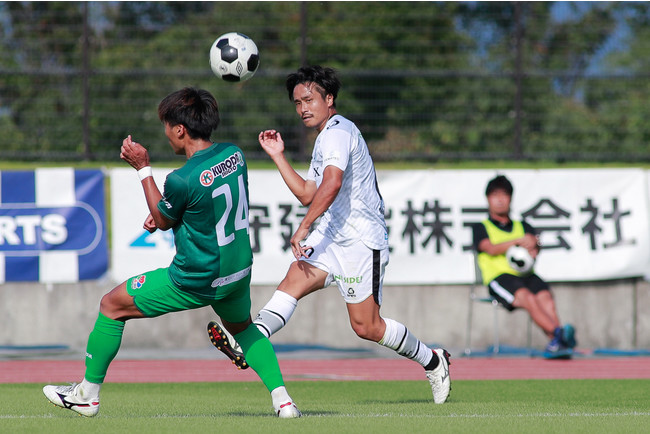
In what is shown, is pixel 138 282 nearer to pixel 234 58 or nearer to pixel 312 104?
pixel 312 104

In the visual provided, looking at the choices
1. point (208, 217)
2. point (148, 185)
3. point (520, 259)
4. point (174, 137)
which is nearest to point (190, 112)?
point (174, 137)

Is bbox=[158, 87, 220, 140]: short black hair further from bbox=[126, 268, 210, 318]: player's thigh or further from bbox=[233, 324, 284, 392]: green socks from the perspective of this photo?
bbox=[233, 324, 284, 392]: green socks

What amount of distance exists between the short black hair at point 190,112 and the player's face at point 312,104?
4.52 ft

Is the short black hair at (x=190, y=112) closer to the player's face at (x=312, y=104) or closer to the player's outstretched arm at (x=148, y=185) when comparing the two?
the player's outstretched arm at (x=148, y=185)

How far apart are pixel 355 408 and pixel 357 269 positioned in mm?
951

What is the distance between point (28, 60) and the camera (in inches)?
574

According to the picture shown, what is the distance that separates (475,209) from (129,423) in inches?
309

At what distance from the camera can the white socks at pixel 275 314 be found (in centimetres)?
705

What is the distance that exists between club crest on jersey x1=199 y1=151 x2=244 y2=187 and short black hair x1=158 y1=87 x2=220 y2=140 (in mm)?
192

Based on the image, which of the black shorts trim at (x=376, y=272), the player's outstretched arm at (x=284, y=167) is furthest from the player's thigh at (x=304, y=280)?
the player's outstretched arm at (x=284, y=167)

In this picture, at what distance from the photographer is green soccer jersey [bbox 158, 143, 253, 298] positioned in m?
5.85

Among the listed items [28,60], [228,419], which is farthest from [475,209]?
[228,419]

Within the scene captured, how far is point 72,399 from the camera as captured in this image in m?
6.12

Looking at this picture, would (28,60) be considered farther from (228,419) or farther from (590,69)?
(228,419)
